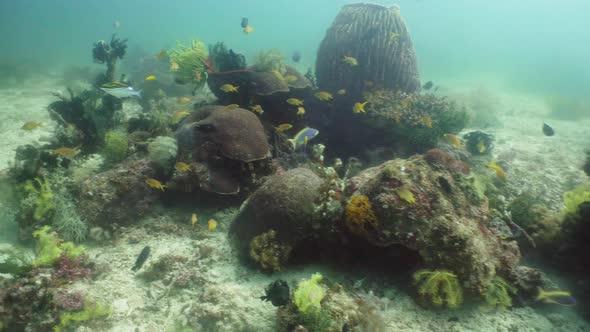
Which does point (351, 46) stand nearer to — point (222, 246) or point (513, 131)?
point (222, 246)

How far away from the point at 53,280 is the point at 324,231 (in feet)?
12.8

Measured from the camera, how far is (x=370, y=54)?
10000mm

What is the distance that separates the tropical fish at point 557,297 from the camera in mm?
3777

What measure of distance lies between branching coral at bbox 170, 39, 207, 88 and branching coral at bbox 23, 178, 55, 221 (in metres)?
4.26

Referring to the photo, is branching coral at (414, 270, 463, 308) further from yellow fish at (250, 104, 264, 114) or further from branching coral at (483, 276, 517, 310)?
yellow fish at (250, 104, 264, 114)

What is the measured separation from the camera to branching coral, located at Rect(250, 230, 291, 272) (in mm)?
4406

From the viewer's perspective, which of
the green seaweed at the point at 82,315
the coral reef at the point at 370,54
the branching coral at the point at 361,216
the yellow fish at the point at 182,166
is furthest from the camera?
the coral reef at the point at 370,54

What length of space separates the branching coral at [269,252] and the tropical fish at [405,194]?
1.85 metres

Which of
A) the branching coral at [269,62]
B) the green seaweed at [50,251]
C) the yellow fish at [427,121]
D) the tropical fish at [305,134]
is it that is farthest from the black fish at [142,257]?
the yellow fish at [427,121]

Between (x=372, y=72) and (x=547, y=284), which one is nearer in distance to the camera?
(x=547, y=284)

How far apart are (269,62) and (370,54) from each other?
151 inches

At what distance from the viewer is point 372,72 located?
32.7 ft

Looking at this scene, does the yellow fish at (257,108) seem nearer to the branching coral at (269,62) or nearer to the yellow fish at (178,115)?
the branching coral at (269,62)

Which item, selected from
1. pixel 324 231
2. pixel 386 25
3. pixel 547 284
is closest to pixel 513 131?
pixel 386 25
